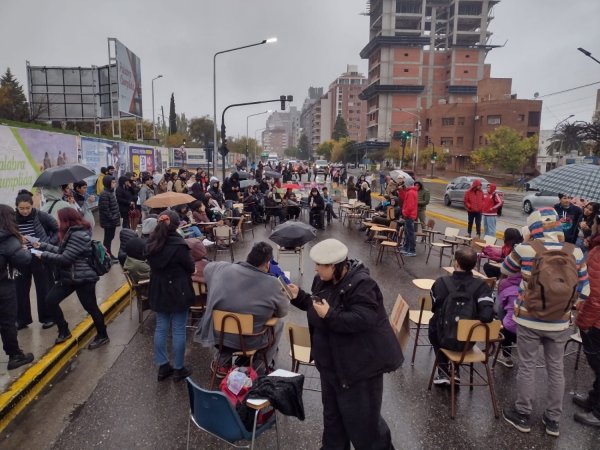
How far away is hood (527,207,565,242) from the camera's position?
392cm

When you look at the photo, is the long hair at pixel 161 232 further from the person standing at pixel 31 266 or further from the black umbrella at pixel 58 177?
the black umbrella at pixel 58 177

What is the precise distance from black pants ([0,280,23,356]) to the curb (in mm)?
323

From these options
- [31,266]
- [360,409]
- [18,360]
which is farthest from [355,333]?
[31,266]

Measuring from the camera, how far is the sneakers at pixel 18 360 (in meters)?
4.69

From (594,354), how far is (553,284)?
3.64 ft

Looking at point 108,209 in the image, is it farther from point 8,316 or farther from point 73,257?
point 8,316

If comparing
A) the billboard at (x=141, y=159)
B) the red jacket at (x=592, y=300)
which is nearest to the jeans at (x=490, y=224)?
the red jacket at (x=592, y=300)

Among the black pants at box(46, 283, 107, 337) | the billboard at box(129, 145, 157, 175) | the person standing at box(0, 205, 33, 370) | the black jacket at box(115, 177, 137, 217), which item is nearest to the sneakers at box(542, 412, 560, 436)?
the black pants at box(46, 283, 107, 337)

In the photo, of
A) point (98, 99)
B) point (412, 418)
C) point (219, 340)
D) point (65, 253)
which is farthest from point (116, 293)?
point (98, 99)

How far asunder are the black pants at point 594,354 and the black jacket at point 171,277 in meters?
4.09

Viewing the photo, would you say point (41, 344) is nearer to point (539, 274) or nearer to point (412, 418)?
point (412, 418)

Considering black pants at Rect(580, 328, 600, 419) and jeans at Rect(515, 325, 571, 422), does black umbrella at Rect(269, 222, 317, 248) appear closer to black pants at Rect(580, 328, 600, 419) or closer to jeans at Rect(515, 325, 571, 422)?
jeans at Rect(515, 325, 571, 422)

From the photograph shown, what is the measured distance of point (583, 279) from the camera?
13.0 ft

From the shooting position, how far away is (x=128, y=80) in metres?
27.9
